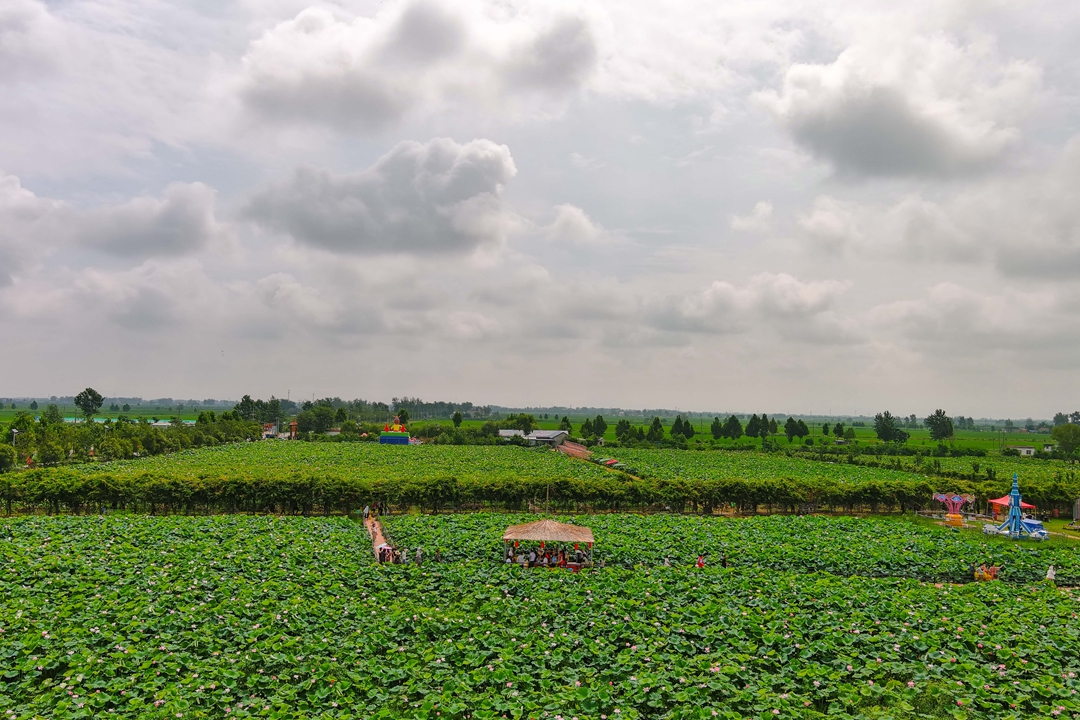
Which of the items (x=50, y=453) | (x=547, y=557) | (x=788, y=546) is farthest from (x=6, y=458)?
(x=788, y=546)

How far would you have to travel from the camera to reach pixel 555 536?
2306 cm

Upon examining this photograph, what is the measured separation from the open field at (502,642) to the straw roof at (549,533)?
1.98 meters

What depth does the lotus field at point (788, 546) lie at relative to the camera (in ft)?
79.6

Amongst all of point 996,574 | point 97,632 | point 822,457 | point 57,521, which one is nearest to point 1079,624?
point 996,574

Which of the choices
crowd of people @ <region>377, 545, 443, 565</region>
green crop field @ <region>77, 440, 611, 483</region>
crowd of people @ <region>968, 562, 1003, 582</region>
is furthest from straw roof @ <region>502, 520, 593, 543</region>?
green crop field @ <region>77, 440, 611, 483</region>

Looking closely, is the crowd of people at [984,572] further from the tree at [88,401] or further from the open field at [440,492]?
the tree at [88,401]

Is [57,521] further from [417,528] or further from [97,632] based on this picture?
[97,632]

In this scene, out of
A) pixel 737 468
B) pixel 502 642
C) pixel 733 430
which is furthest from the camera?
pixel 733 430

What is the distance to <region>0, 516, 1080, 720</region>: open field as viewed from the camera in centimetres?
1194

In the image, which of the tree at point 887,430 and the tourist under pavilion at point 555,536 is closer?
the tourist under pavilion at point 555,536

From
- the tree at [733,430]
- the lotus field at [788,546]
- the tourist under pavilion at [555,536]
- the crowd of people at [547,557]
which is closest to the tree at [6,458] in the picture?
the lotus field at [788,546]

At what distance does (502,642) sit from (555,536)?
341 inches

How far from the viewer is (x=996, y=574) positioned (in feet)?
78.5

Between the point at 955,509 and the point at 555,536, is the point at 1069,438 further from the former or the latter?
the point at 555,536
